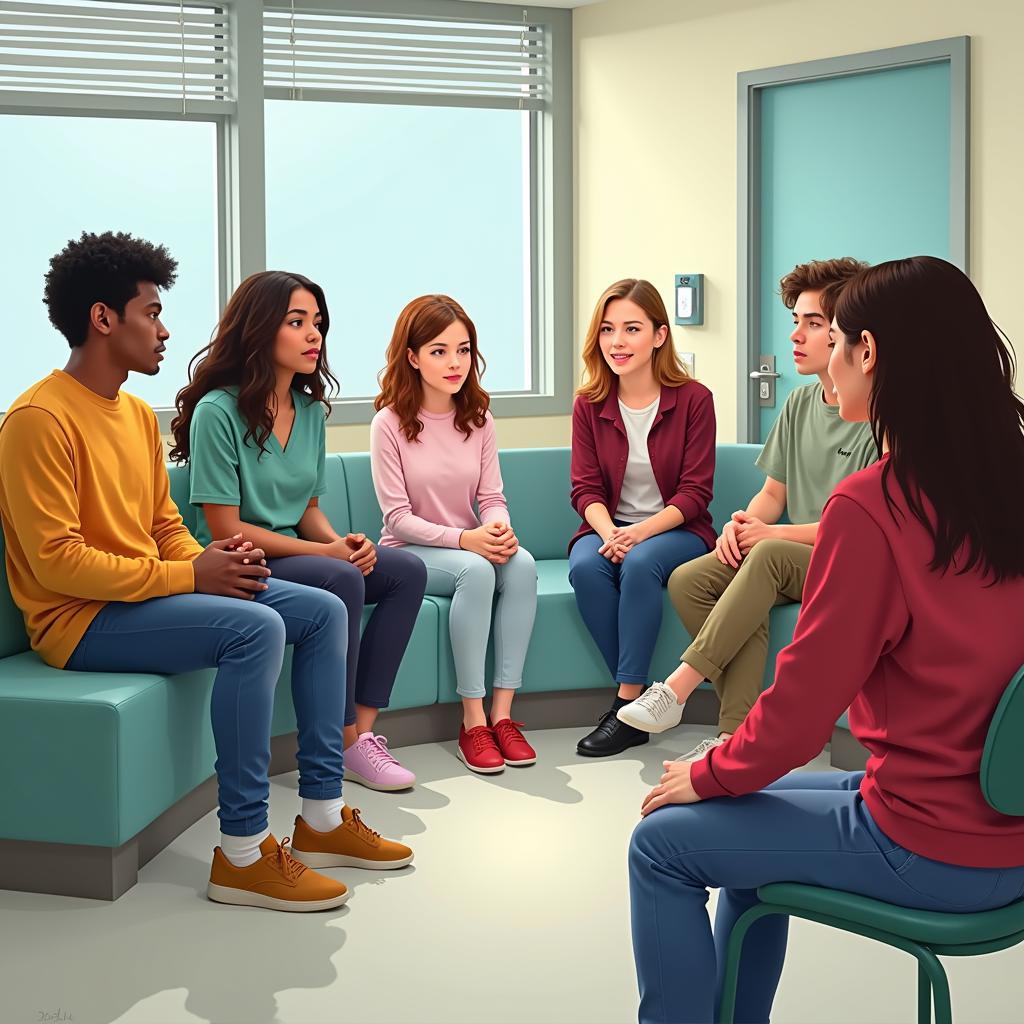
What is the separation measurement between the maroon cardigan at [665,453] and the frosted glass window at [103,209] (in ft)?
7.03

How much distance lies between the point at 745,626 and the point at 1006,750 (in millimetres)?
2036

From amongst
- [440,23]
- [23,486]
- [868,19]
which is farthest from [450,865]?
[440,23]

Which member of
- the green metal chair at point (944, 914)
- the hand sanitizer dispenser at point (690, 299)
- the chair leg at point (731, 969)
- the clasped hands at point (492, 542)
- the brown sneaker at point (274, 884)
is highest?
the hand sanitizer dispenser at point (690, 299)

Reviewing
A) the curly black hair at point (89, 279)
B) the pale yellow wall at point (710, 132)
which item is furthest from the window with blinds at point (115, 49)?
the curly black hair at point (89, 279)

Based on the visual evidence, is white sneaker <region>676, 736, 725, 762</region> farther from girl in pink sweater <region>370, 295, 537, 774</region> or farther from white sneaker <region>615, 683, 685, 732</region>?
girl in pink sweater <region>370, 295, 537, 774</region>

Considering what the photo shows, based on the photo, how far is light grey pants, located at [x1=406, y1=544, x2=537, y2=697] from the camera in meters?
3.68

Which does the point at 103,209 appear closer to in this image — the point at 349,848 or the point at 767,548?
the point at 767,548

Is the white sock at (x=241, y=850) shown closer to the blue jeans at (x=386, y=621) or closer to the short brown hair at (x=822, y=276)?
the blue jeans at (x=386, y=621)

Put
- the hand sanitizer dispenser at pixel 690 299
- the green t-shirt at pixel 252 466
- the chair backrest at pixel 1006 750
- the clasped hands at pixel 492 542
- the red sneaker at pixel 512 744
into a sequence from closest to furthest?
the chair backrest at pixel 1006 750
the green t-shirt at pixel 252 466
the red sneaker at pixel 512 744
the clasped hands at pixel 492 542
the hand sanitizer dispenser at pixel 690 299

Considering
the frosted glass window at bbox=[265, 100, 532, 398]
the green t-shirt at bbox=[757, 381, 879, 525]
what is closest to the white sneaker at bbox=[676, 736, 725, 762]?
the green t-shirt at bbox=[757, 381, 879, 525]

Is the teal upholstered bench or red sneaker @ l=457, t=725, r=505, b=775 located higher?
the teal upholstered bench

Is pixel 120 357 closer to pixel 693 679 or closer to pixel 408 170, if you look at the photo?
pixel 693 679

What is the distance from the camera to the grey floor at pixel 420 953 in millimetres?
2271

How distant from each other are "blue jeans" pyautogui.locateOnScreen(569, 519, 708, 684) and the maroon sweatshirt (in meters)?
2.15
